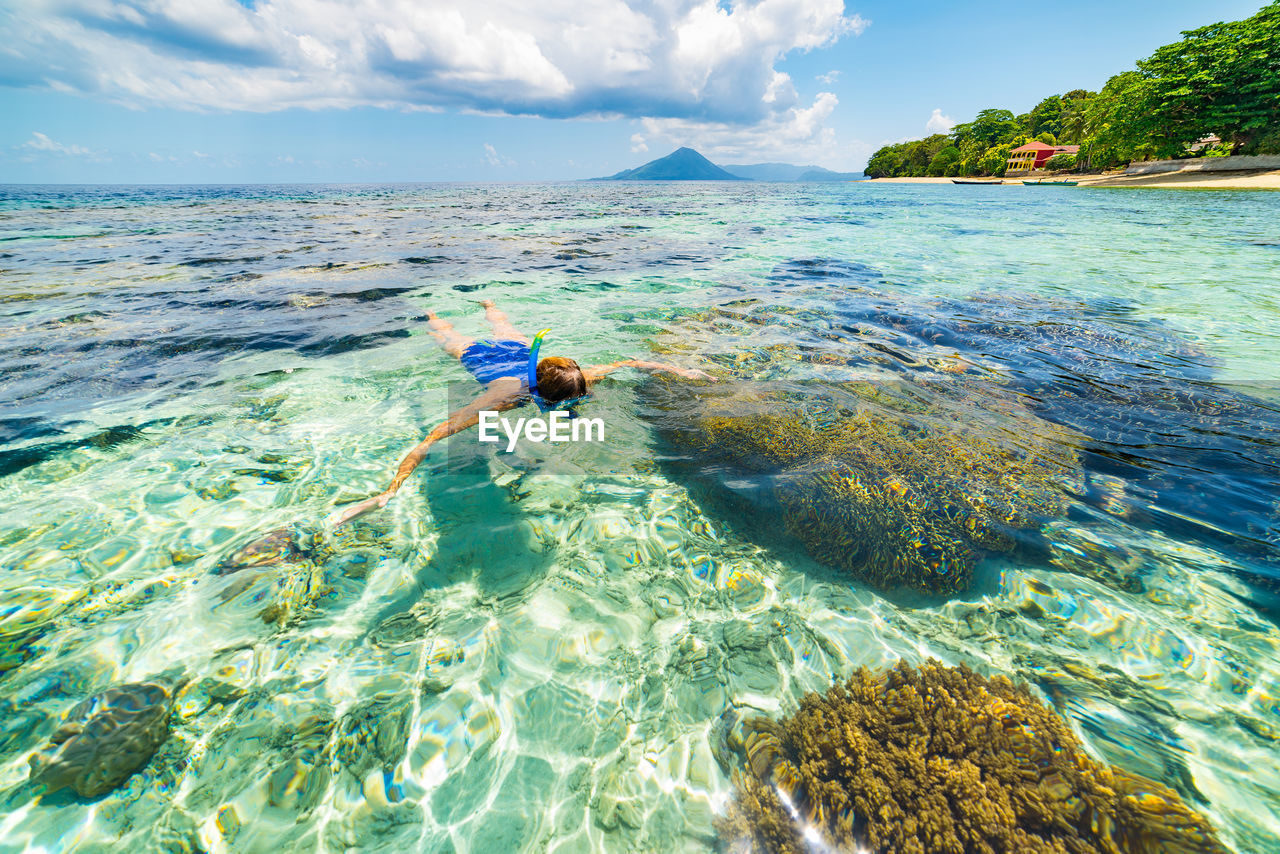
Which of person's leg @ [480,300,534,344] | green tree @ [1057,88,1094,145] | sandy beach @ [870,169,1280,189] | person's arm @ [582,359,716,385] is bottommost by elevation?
person's arm @ [582,359,716,385]

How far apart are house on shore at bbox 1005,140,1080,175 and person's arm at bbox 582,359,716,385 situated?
10524 centimetres

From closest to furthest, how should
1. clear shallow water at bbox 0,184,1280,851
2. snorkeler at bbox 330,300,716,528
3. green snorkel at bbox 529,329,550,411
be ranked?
clear shallow water at bbox 0,184,1280,851 < snorkeler at bbox 330,300,716,528 < green snorkel at bbox 529,329,550,411

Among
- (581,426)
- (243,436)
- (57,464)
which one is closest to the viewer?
(57,464)

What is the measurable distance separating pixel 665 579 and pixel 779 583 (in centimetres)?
83

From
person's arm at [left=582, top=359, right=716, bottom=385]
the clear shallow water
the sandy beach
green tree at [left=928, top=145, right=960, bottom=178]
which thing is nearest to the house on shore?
green tree at [left=928, top=145, right=960, bottom=178]

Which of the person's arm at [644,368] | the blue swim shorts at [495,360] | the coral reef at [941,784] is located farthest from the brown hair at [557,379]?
the coral reef at [941,784]

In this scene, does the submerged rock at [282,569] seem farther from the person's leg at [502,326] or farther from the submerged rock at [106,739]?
the person's leg at [502,326]

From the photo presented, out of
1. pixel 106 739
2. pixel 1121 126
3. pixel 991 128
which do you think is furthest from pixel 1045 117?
pixel 106 739

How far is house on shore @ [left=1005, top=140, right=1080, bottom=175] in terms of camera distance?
260 ft

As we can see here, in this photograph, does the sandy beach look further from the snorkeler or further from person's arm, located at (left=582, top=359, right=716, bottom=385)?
the snorkeler

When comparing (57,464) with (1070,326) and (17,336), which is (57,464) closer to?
(17,336)

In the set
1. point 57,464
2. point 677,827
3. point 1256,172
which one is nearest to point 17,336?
point 57,464

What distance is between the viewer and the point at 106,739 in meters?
2.44

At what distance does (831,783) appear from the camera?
2.25m
